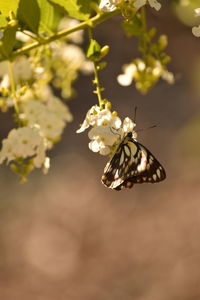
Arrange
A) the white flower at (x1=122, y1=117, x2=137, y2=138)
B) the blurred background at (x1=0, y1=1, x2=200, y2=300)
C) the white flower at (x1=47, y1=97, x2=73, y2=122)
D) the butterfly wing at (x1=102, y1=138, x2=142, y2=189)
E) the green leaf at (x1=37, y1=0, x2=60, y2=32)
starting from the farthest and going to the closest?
the blurred background at (x1=0, y1=1, x2=200, y2=300) → the white flower at (x1=47, y1=97, x2=73, y2=122) → the green leaf at (x1=37, y1=0, x2=60, y2=32) → the butterfly wing at (x1=102, y1=138, x2=142, y2=189) → the white flower at (x1=122, y1=117, x2=137, y2=138)

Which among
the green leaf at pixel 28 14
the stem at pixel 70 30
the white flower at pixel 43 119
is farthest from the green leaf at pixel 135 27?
the white flower at pixel 43 119

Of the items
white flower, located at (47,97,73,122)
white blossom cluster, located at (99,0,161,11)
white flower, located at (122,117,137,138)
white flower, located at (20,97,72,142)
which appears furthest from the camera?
white flower, located at (47,97,73,122)

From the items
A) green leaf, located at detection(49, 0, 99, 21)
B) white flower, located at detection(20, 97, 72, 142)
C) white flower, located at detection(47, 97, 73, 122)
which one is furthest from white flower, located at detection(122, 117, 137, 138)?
white flower, located at detection(47, 97, 73, 122)

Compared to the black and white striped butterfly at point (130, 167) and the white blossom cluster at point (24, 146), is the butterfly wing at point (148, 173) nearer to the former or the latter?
the black and white striped butterfly at point (130, 167)

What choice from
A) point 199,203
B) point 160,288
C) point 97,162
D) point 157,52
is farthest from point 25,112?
point 97,162

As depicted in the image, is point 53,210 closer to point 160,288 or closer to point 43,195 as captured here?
point 43,195

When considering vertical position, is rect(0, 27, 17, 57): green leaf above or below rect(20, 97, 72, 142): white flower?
below

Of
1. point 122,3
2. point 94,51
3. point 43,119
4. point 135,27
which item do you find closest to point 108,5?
point 122,3

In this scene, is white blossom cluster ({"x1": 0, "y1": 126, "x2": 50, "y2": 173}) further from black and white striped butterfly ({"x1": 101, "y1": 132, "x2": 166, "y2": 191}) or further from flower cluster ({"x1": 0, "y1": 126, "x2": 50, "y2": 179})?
black and white striped butterfly ({"x1": 101, "y1": 132, "x2": 166, "y2": 191})
